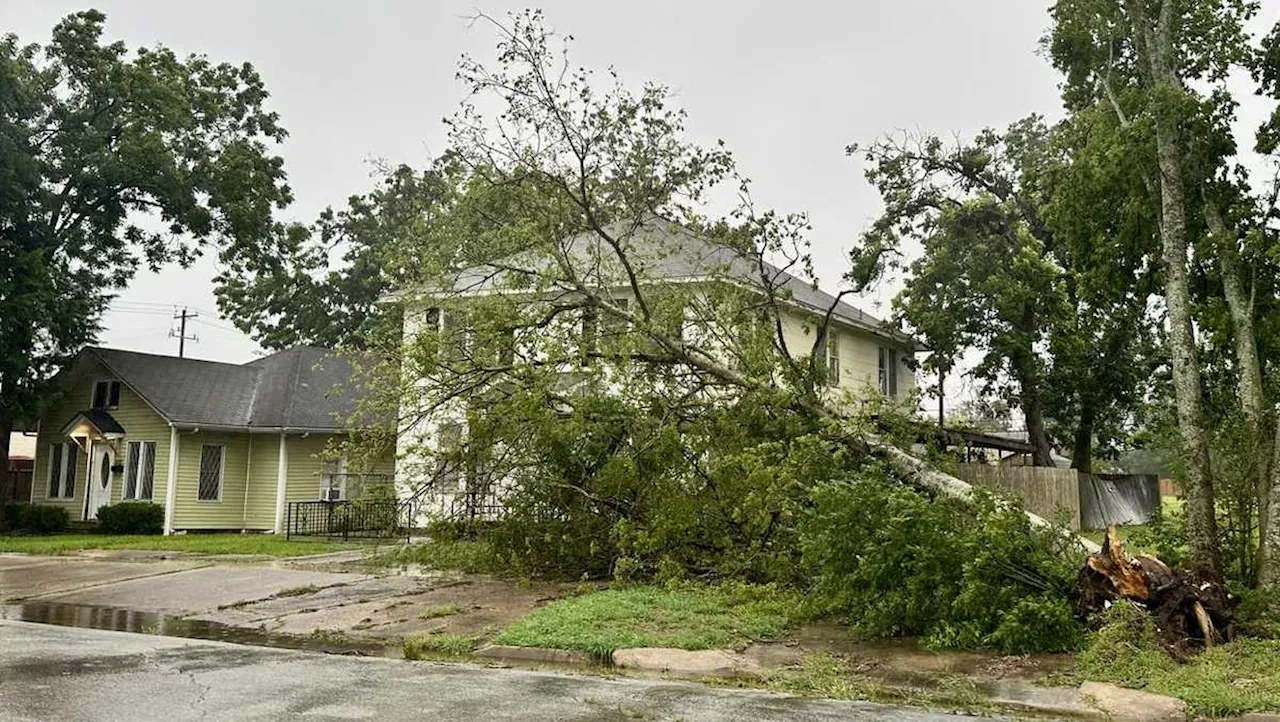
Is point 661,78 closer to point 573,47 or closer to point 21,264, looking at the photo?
point 573,47

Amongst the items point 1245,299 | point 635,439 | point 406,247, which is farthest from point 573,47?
point 1245,299

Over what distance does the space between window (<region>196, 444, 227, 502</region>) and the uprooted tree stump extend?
22189 mm

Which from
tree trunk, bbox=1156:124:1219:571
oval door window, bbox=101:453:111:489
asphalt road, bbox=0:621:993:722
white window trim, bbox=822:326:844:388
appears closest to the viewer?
asphalt road, bbox=0:621:993:722

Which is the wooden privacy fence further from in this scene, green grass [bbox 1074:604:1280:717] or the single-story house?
green grass [bbox 1074:604:1280:717]

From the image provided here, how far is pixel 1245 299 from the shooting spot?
903 cm

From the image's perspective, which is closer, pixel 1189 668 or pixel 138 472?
pixel 1189 668

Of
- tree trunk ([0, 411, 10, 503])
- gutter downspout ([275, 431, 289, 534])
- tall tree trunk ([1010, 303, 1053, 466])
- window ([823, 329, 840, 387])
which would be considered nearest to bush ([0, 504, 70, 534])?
tree trunk ([0, 411, 10, 503])

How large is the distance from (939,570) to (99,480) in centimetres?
2319

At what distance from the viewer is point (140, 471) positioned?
2466 cm

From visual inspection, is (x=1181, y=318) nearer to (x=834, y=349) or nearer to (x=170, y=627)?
(x=170, y=627)

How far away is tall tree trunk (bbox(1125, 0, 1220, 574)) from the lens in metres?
8.55

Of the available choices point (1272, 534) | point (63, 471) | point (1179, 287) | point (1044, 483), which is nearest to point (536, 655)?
point (1272, 534)

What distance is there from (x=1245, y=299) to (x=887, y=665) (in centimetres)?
491

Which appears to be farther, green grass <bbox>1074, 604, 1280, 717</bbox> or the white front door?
the white front door
